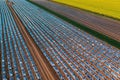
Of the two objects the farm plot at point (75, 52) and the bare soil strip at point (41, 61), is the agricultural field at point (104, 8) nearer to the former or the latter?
the farm plot at point (75, 52)

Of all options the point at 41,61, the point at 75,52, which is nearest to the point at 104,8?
the point at 75,52

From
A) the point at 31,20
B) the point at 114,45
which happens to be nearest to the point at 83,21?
the point at 31,20

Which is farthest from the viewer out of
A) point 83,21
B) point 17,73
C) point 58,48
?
point 83,21

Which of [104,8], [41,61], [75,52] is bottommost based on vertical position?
[104,8]

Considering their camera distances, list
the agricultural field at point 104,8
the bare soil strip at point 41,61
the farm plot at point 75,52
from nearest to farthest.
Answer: the bare soil strip at point 41,61, the farm plot at point 75,52, the agricultural field at point 104,8

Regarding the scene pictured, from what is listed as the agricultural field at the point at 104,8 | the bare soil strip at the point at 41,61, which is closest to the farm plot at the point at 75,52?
the bare soil strip at the point at 41,61

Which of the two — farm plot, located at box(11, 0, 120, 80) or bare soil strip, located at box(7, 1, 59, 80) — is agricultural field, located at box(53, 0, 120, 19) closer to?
farm plot, located at box(11, 0, 120, 80)

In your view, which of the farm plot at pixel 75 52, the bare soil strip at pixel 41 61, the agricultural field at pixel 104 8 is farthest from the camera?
the agricultural field at pixel 104 8

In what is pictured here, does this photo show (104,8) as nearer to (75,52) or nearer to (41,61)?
Result: (75,52)

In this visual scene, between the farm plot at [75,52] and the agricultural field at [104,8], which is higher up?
the farm plot at [75,52]

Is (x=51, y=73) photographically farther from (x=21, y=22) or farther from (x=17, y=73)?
(x=21, y=22)

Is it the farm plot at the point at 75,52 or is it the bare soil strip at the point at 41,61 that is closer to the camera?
the bare soil strip at the point at 41,61
